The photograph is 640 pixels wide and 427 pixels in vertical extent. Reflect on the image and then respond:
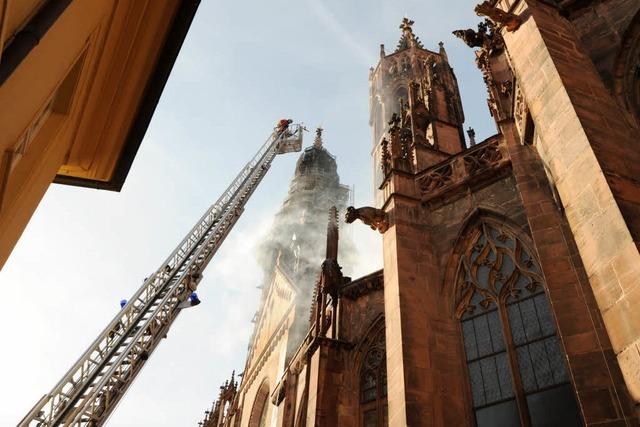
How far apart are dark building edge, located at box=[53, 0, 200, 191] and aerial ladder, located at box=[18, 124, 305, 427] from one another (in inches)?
136

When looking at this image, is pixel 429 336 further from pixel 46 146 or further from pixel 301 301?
pixel 301 301

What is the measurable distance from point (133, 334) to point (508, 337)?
6476mm

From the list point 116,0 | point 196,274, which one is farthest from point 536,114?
point 196,274

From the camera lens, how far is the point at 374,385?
1073cm

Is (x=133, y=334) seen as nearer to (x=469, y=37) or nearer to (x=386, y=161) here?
(x=386, y=161)

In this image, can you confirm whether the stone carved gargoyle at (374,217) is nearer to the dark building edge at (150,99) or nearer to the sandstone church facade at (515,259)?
the sandstone church facade at (515,259)

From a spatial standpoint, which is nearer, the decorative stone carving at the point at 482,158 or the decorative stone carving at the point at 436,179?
the decorative stone carving at the point at 482,158

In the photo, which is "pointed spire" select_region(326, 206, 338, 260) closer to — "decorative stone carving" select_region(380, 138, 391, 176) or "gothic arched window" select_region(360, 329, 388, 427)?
"gothic arched window" select_region(360, 329, 388, 427)

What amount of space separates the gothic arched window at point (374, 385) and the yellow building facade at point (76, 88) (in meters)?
6.78

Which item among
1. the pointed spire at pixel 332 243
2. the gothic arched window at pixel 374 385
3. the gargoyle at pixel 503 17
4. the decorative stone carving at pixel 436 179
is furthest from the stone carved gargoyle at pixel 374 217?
the pointed spire at pixel 332 243

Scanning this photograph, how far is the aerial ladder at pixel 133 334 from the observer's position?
786 centimetres

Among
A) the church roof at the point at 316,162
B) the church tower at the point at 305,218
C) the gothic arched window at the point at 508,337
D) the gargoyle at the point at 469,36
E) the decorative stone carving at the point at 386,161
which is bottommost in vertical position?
the gothic arched window at the point at 508,337

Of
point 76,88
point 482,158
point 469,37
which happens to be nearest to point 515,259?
point 482,158

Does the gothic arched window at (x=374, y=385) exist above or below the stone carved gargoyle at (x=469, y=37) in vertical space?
below
